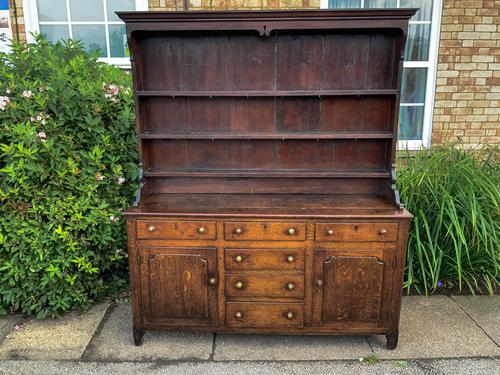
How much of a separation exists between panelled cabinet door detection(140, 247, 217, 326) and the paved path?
23cm

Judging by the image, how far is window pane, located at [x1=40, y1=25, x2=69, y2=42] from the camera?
4637 millimetres

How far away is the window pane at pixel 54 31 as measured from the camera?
4637 mm

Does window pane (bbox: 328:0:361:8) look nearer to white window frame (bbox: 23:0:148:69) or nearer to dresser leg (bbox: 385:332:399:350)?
white window frame (bbox: 23:0:148:69)

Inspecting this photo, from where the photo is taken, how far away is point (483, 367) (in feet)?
8.00

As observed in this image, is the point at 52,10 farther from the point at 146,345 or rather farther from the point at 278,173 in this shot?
the point at 146,345

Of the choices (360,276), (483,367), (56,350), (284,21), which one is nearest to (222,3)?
(284,21)

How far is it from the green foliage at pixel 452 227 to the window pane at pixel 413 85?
163cm

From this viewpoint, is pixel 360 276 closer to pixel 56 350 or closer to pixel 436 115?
pixel 56 350

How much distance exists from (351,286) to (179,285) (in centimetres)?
106

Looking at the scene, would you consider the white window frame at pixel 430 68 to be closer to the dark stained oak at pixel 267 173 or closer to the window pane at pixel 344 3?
the window pane at pixel 344 3

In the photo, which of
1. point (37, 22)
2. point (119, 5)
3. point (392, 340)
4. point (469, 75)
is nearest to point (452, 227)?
point (392, 340)

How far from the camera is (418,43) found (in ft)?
15.5

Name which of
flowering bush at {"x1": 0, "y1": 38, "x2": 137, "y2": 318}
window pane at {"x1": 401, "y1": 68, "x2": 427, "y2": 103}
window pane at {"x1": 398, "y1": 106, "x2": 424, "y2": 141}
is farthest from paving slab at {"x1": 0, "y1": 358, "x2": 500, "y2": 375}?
window pane at {"x1": 401, "y1": 68, "x2": 427, "y2": 103}

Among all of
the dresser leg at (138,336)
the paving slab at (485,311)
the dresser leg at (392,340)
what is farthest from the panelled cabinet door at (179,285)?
the paving slab at (485,311)
